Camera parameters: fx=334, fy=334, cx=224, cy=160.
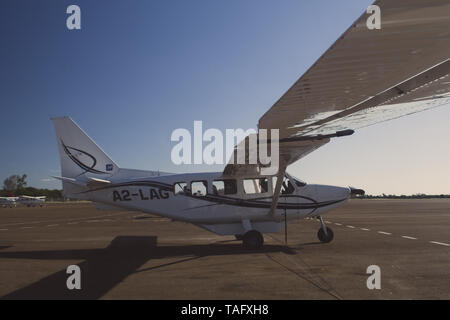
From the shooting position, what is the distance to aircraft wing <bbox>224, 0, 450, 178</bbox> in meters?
2.75

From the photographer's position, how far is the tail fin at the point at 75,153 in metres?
10.8

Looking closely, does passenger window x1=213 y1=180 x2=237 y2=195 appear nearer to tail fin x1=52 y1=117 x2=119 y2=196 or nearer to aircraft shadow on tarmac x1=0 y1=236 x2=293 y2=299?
aircraft shadow on tarmac x1=0 y1=236 x2=293 y2=299

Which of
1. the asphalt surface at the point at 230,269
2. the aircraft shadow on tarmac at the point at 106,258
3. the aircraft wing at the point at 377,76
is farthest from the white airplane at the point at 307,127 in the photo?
the asphalt surface at the point at 230,269

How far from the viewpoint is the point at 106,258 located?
27.7 feet

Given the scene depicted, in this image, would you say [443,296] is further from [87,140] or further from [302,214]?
[87,140]

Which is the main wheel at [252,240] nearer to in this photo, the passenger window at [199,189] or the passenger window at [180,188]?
the passenger window at [199,189]

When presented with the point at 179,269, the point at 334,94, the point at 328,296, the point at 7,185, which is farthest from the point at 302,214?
the point at 7,185

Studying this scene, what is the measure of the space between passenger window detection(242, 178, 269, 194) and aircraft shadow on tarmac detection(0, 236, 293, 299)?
5.62 feet

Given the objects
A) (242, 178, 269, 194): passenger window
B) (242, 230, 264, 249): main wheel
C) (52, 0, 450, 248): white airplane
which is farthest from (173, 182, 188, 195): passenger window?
(242, 230, 264, 249): main wheel

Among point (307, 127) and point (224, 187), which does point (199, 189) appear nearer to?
point (224, 187)

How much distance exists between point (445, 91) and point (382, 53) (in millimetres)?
2611

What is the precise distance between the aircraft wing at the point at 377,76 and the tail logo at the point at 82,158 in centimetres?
709

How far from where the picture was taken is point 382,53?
3176 mm
